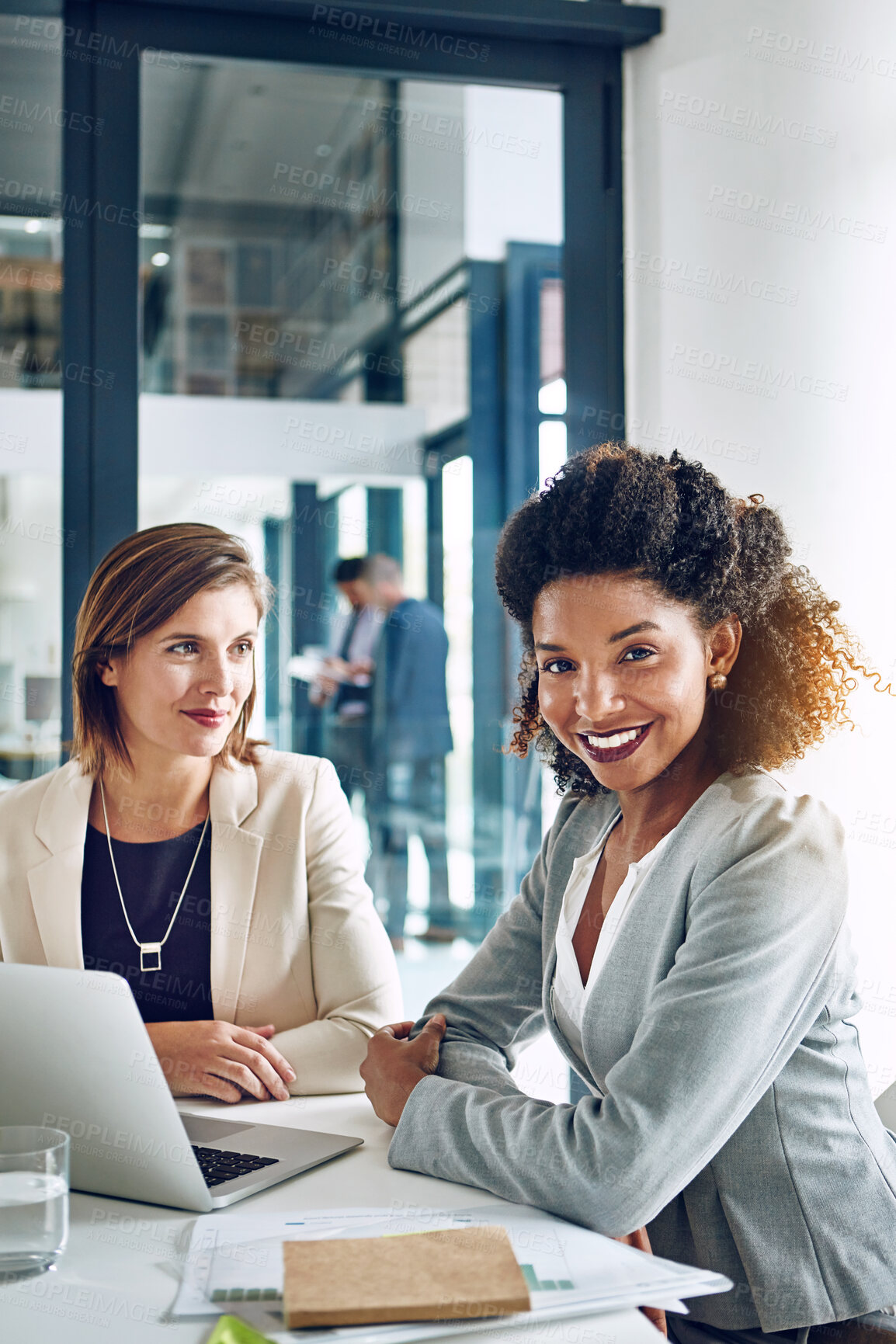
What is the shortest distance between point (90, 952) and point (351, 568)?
244cm

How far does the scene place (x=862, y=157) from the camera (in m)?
2.17

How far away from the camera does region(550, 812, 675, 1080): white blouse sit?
55.1 inches

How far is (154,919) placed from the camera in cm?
184

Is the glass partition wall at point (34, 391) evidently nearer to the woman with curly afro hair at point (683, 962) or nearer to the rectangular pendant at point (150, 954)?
the rectangular pendant at point (150, 954)

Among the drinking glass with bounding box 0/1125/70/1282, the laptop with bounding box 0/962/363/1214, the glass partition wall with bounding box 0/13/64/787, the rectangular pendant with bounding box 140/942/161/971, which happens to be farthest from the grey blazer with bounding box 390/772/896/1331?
the glass partition wall with bounding box 0/13/64/787

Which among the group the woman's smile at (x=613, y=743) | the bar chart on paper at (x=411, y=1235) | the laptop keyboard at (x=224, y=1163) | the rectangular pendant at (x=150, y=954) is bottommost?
the laptop keyboard at (x=224, y=1163)

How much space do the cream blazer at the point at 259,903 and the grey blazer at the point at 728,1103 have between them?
0.45m

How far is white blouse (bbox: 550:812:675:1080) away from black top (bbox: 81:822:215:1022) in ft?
1.93

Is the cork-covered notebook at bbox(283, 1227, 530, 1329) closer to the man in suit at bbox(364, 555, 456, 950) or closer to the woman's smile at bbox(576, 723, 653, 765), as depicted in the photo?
the woman's smile at bbox(576, 723, 653, 765)

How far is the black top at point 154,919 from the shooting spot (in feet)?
5.89

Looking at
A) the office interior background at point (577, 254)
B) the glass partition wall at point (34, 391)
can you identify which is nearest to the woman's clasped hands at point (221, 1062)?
the office interior background at point (577, 254)

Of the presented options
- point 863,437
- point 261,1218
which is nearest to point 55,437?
point 863,437

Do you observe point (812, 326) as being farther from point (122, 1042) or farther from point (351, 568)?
point (351, 568)

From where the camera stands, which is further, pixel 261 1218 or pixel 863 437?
pixel 863 437
